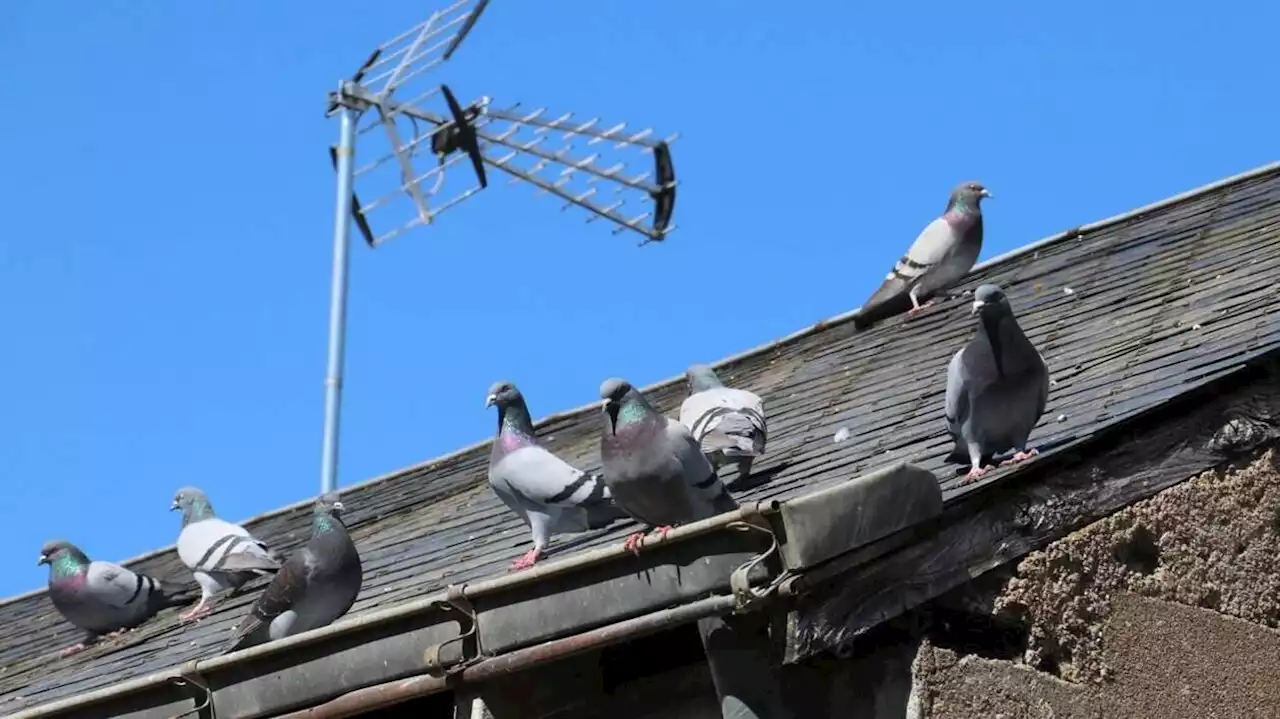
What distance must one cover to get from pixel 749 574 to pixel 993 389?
1.07 m

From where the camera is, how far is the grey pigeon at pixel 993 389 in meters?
4.36

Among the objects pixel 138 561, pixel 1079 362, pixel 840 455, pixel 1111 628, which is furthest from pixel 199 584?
pixel 1111 628

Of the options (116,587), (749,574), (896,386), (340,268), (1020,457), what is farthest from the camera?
(340,268)

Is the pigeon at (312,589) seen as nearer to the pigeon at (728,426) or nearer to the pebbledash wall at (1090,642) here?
the pigeon at (728,426)

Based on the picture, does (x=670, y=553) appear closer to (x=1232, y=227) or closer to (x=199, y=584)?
(x=1232, y=227)

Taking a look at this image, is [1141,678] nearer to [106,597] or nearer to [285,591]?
[285,591]

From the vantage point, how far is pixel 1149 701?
3961 mm

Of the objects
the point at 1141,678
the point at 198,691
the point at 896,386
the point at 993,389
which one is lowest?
the point at 1141,678

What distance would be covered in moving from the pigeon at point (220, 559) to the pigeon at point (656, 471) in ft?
8.23

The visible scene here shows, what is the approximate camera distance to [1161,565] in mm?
4109

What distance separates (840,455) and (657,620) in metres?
1.51

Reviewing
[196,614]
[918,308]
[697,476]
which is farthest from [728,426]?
[196,614]

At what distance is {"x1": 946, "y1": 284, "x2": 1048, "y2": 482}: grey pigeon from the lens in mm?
4355

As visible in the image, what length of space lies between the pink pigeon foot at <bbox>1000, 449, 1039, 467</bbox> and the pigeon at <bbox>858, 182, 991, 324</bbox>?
2.96 metres
